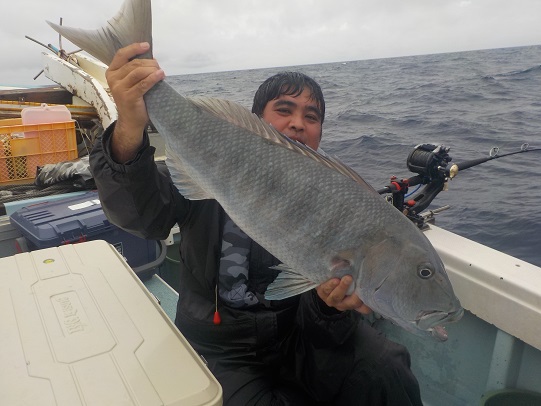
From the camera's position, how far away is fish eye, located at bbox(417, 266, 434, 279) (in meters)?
1.79

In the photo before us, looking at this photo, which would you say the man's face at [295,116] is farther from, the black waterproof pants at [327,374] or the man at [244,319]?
the black waterproof pants at [327,374]

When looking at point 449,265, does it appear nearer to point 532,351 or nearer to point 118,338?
point 532,351

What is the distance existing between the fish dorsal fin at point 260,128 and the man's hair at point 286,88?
767 mm

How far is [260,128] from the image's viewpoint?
207 centimetres

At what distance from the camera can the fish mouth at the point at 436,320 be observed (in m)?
1.75

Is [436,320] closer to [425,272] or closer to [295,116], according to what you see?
[425,272]

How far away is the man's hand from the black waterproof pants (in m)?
0.48

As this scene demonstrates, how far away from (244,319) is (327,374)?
54 centimetres

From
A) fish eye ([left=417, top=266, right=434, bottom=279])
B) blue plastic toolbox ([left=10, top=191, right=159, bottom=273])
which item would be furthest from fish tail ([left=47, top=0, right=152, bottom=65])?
blue plastic toolbox ([left=10, top=191, right=159, bottom=273])

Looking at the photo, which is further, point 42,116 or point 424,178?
point 42,116

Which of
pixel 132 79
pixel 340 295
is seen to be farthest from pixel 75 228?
pixel 340 295

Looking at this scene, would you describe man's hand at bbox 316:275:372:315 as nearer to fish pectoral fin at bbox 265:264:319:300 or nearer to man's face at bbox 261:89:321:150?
fish pectoral fin at bbox 265:264:319:300

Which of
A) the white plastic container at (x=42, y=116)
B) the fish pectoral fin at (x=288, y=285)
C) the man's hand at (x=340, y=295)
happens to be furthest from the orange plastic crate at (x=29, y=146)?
the man's hand at (x=340, y=295)

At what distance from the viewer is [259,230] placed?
6.41ft
